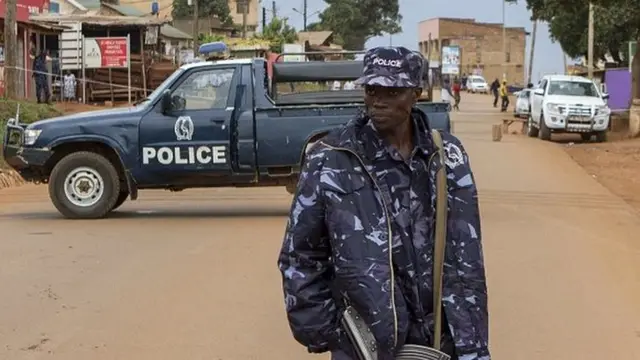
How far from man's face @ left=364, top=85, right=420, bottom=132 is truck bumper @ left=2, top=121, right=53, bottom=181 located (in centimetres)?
997

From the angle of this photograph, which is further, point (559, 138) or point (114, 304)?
point (559, 138)

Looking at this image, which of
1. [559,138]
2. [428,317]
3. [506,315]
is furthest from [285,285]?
[559,138]

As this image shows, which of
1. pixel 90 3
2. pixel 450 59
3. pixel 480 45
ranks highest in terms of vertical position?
pixel 90 3

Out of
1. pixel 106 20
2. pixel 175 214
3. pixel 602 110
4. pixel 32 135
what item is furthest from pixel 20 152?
pixel 106 20

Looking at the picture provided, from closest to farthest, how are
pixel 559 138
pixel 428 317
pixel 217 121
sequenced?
pixel 428 317 < pixel 217 121 < pixel 559 138

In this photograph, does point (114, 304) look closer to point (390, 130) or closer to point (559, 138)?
point (390, 130)

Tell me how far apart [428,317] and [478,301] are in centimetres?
18

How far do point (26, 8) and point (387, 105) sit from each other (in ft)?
112

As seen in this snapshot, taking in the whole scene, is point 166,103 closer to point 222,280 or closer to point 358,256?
point 222,280

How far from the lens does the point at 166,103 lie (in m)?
12.3

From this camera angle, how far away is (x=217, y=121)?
40.2 feet

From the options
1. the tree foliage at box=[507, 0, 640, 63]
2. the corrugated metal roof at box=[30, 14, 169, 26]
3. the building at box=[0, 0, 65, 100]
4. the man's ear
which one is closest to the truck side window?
Result: the man's ear

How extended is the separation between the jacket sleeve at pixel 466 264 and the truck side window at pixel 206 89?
9325 millimetres

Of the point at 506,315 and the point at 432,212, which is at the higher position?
the point at 432,212
